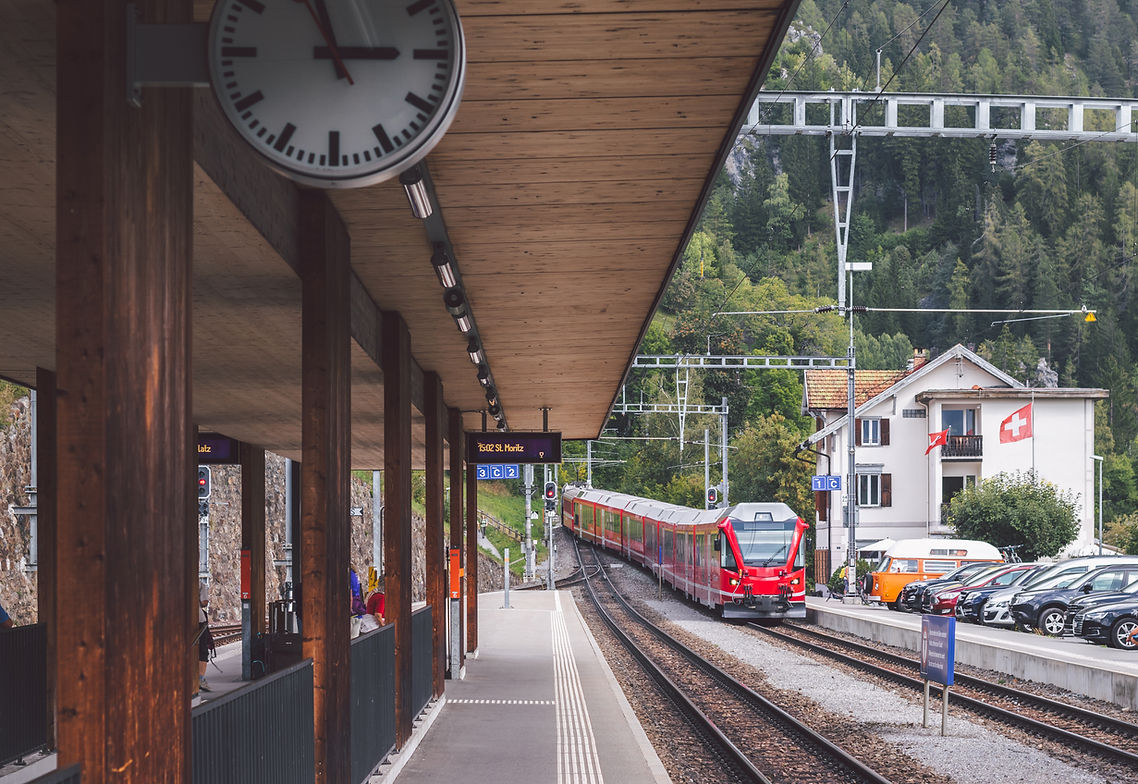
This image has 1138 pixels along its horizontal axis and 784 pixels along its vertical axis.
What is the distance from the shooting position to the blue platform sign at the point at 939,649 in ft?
48.2

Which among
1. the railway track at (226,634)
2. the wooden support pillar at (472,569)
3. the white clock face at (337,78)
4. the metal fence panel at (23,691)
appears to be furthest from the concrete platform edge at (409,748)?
the railway track at (226,634)

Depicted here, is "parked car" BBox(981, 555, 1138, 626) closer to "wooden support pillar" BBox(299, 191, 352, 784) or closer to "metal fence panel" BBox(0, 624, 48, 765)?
"metal fence panel" BBox(0, 624, 48, 765)

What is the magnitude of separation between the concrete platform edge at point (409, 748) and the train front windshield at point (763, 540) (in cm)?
1629

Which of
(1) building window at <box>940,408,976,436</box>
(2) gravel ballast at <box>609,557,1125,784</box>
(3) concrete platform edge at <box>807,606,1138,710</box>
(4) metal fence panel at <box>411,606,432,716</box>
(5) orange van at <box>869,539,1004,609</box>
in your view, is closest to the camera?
(2) gravel ballast at <box>609,557,1125,784</box>

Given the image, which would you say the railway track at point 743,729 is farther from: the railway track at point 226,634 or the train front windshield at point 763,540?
the railway track at point 226,634

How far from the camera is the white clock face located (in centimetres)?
400

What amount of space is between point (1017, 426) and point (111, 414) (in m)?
43.7

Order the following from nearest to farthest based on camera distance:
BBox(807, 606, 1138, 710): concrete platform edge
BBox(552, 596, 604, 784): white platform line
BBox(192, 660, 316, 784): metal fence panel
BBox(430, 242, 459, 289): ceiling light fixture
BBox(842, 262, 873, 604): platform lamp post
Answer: BBox(192, 660, 316, 784): metal fence panel → BBox(430, 242, 459, 289): ceiling light fixture → BBox(552, 596, 604, 784): white platform line → BBox(807, 606, 1138, 710): concrete platform edge → BBox(842, 262, 873, 604): platform lamp post

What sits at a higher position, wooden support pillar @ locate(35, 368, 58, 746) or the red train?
wooden support pillar @ locate(35, 368, 58, 746)

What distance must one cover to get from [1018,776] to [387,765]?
6.09 metres

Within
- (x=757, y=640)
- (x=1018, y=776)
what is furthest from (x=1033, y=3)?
(x=1018, y=776)

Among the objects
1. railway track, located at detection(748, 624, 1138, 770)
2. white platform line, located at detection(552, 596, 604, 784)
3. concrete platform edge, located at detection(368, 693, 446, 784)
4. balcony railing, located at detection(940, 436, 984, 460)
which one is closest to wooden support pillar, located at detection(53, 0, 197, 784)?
concrete platform edge, located at detection(368, 693, 446, 784)

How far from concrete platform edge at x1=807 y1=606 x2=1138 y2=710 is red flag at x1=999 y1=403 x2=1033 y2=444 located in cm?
1737

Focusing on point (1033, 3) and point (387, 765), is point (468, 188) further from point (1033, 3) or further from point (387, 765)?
point (1033, 3)
